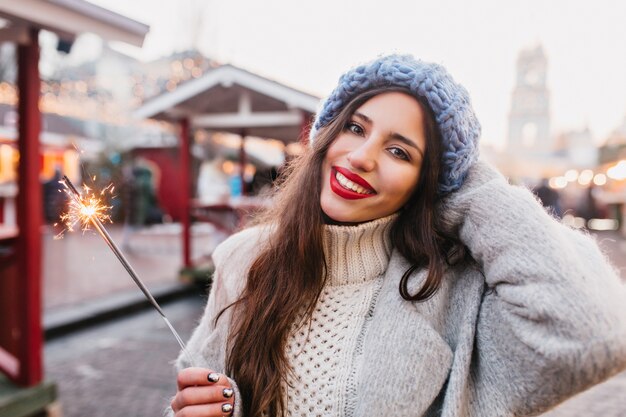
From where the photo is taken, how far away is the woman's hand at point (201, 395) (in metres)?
1.26

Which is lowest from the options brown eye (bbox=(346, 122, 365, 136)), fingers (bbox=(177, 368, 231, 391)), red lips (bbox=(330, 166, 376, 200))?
fingers (bbox=(177, 368, 231, 391))

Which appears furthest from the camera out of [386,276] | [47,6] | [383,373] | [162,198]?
[162,198]

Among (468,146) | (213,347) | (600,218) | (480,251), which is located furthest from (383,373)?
(600,218)

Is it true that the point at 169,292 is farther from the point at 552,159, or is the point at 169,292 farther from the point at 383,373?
the point at 552,159

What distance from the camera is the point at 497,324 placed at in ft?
4.13

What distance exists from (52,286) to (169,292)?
6.54ft

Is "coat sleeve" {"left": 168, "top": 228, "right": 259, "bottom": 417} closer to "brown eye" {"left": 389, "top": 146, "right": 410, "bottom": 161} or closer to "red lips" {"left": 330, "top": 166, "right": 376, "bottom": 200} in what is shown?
"red lips" {"left": 330, "top": 166, "right": 376, "bottom": 200}

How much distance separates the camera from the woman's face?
1.43m

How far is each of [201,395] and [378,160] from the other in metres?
0.84

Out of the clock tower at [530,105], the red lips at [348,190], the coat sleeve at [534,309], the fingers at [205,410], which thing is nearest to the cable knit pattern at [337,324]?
the red lips at [348,190]

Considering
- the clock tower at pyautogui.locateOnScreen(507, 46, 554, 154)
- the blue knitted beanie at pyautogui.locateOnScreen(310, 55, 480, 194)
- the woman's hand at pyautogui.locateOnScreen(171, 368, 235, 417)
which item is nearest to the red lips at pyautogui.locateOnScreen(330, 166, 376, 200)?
the blue knitted beanie at pyautogui.locateOnScreen(310, 55, 480, 194)

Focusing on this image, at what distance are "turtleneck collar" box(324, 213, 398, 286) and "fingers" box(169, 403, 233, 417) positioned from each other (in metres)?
0.52

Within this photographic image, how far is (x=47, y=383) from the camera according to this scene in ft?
12.4

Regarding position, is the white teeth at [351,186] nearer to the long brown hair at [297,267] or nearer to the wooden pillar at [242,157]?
the long brown hair at [297,267]
